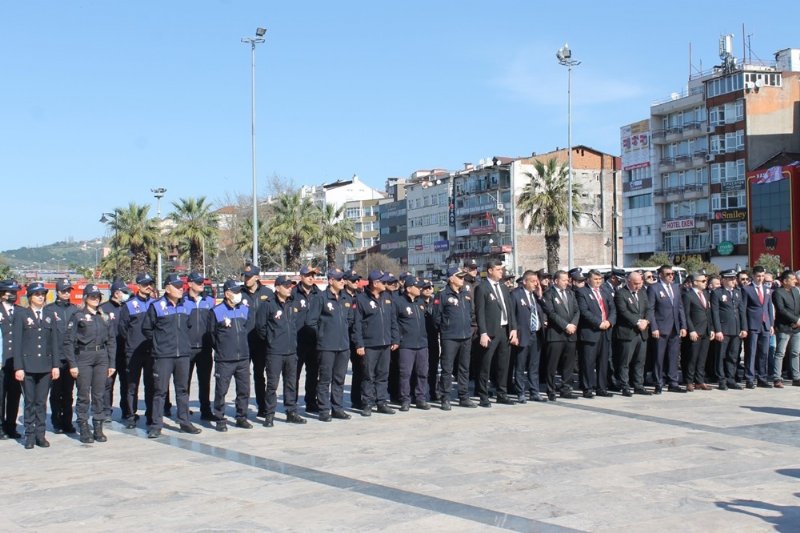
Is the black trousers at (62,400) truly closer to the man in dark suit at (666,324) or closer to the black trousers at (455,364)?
the black trousers at (455,364)

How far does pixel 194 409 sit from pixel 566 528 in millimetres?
8114

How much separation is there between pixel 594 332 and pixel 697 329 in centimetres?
200

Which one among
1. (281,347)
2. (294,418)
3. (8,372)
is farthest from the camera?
(294,418)

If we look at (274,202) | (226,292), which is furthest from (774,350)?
(274,202)

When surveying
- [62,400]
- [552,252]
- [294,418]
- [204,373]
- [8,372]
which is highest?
[552,252]

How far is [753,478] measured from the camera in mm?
8031

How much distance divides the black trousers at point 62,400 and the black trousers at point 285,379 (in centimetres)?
244

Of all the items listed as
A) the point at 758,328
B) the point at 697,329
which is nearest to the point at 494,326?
the point at 697,329

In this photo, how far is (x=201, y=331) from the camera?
39.1ft

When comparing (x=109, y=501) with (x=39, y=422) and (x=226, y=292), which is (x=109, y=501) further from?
(x=226, y=292)

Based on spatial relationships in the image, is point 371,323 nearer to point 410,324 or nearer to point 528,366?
point 410,324

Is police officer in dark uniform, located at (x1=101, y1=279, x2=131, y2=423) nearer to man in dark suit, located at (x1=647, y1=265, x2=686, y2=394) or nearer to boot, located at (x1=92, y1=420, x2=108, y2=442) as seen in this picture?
boot, located at (x1=92, y1=420, x2=108, y2=442)

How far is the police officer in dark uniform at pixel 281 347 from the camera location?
38.8ft

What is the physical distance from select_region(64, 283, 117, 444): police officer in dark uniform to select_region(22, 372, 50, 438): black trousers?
35 centimetres
